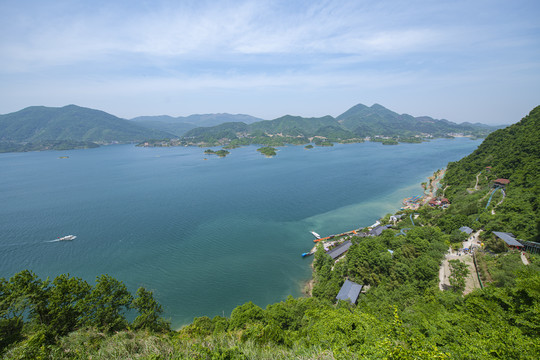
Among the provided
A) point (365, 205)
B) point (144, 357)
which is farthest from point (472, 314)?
point (365, 205)

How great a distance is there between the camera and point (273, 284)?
1761 cm

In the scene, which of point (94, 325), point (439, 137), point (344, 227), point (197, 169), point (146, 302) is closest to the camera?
point (94, 325)

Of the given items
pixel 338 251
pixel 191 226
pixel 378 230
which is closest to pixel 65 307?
pixel 191 226

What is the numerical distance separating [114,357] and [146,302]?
7.35 metres

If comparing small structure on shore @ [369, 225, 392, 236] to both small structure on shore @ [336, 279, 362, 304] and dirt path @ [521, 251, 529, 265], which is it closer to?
small structure on shore @ [336, 279, 362, 304]

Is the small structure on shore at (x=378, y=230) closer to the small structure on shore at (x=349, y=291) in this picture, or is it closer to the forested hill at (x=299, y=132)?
the small structure on shore at (x=349, y=291)

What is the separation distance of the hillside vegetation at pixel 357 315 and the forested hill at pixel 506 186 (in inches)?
6.7

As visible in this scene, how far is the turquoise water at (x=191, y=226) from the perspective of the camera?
58.8 feet

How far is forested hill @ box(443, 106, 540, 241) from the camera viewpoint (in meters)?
17.5

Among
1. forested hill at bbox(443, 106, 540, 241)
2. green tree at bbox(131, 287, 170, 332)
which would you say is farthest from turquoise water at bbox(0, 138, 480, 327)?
forested hill at bbox(443, 106, 540, 241)

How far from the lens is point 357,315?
331 inches

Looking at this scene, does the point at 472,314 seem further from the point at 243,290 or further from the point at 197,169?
the point at 197,169

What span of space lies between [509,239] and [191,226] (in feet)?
94.1

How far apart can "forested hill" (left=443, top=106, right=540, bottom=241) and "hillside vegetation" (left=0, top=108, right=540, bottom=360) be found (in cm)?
17
